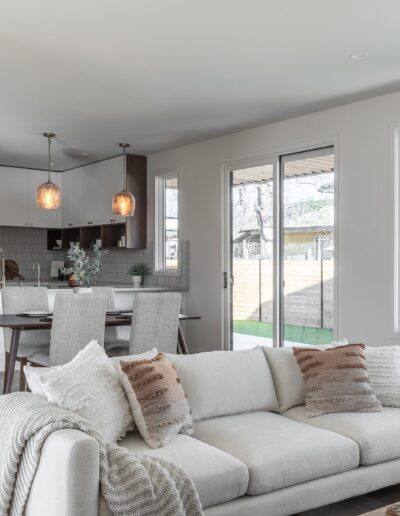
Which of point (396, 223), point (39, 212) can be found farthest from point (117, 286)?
point (396, 223)

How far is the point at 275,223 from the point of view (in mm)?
6336

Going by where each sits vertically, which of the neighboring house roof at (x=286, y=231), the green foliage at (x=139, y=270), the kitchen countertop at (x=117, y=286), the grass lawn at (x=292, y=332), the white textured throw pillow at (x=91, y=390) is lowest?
the grass lawn at (x=292, y=332)

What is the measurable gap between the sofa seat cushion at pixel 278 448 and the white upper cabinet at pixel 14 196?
6437 millimetres

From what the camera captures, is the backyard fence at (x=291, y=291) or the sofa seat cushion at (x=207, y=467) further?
the backyard fence at (x=291, y=291)

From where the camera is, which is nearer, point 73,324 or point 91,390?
point 91,390

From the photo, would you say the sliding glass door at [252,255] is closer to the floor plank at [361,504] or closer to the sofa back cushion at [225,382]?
the sofa back cushion at [225,382]

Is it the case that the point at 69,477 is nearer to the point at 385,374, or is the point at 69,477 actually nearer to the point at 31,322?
the point at 385,374

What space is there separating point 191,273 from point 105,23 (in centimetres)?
413

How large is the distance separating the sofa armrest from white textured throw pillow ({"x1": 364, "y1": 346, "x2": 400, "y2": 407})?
6.49 feet

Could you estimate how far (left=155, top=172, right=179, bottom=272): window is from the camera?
7797 mm

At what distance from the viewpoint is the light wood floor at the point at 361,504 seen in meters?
3.04

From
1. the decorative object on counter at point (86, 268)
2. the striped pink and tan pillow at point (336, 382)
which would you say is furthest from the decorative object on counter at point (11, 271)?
the striped pink and tan pillow at point (336, 382)

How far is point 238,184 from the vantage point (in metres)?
6.81

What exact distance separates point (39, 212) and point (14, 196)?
0.45 metres
